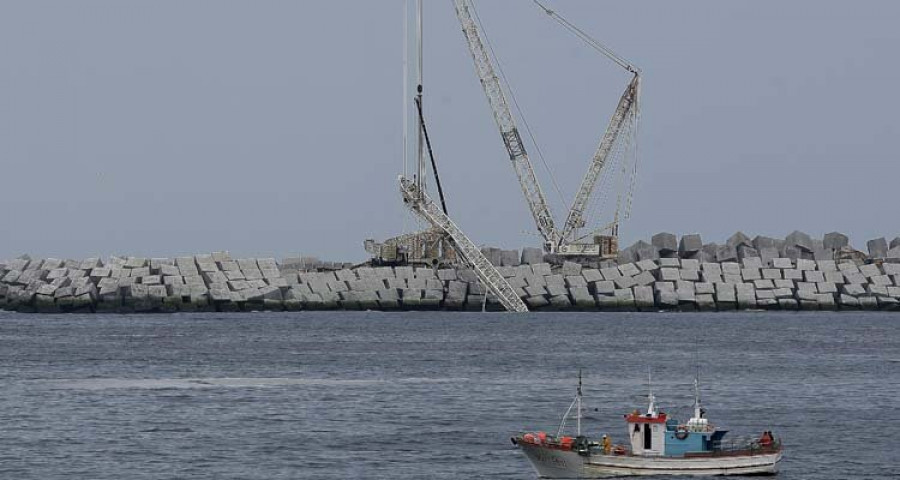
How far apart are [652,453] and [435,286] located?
90659 millimetres

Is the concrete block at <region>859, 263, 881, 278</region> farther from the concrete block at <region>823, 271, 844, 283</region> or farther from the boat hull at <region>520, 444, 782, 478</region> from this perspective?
the boat hull at <region>520, 444, 782, 478</region>

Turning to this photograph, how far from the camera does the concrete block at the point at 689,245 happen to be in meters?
139

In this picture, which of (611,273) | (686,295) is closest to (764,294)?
(686,295)

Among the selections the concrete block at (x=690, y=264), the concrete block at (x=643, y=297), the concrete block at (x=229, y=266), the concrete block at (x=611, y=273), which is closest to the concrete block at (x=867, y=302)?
the concrete block at (x=690, y=264)

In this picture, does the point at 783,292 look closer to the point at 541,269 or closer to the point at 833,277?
the point at 833,277

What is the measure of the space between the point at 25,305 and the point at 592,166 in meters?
44.7

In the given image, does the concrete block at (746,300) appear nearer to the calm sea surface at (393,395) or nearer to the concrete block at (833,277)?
the concrete block at (833,277)

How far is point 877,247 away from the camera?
143625 millimetres

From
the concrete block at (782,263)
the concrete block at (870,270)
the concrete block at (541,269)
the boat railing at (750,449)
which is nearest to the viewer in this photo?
the boat railing at (750,449)

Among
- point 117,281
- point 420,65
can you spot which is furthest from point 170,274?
point 420,65

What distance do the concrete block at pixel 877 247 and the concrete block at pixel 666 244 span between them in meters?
14.8

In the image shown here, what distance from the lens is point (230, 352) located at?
8444 centimetres

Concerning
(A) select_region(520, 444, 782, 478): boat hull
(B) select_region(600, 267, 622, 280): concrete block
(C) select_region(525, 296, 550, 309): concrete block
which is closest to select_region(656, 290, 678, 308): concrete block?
(B) select_region(600, 267, 622, 280): concrete block

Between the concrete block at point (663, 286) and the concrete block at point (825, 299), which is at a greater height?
the concrete block at point (663, 286)
